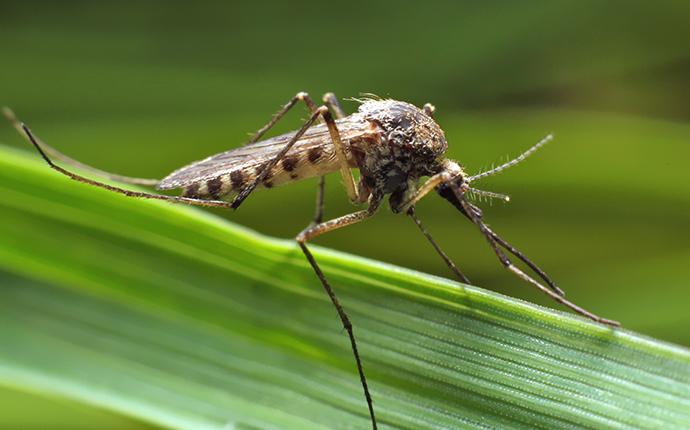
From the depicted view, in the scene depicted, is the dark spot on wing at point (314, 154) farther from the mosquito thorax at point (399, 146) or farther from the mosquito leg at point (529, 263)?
the mosquito leg at point (529, 263)

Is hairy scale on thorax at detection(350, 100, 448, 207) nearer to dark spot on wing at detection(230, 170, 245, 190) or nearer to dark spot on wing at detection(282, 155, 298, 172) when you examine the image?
dark spot on wing at detection(282, 155, 298, 172)

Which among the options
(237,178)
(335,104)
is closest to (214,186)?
(237,178)

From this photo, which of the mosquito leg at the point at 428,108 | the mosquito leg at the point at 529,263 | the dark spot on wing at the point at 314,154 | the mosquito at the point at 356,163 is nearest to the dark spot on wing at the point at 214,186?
the mosquito at the point at 356,163

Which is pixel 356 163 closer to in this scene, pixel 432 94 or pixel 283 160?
pixel 283 160

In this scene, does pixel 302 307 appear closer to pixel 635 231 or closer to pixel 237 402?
pixel 237 402

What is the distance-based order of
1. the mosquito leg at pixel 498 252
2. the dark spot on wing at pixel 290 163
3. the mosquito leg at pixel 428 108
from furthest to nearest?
the mosquito leg at pixel 428 108 → the dark spot on wing at pixel 290 163 → the mosquito leg at pixel 498 252

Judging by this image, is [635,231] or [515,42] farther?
[515,42]

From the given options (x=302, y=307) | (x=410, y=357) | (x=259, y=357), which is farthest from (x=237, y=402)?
(x=410, y=357)

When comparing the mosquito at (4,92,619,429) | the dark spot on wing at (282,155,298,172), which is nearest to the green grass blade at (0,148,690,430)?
the mosquito at (4,92,619,429)
